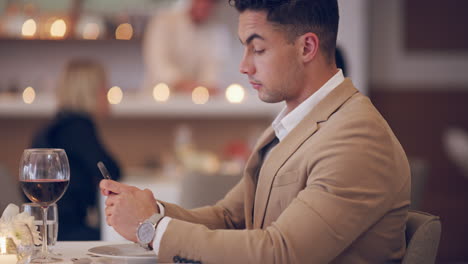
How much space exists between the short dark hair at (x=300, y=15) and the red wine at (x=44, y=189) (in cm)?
56

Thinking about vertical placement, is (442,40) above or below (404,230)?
above

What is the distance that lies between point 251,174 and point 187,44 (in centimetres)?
383

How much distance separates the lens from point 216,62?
5.54 meters

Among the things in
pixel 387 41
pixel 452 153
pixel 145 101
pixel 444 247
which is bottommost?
pixel 444 247

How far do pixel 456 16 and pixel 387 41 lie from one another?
59 centimetres

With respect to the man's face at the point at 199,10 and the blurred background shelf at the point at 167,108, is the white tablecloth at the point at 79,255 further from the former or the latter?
the man's face at the point at 199,10

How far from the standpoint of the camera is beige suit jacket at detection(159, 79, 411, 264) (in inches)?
55.4

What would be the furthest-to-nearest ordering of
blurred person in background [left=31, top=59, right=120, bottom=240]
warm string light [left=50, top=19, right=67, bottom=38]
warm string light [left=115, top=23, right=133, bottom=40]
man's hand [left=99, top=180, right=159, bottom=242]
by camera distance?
warm string light [left=115, top=23, right=133, bottom=40]
warm string light [left=50, top=19, right=67, bottom=38]
blurred person in background [left=31, top=59, right=120, bottom=240]
man's hand [left=99, top=180, right=159, bottom=242]

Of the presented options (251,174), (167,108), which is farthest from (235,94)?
(251,174)

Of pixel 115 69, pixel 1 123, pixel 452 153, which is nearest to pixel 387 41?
pixel 452 153

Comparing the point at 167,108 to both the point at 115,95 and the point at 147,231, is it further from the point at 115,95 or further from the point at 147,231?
the point at 147,231

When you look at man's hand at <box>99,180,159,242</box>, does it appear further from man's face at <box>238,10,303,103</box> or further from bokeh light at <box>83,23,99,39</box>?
bokeh light at <box>83,23,99,39</box>

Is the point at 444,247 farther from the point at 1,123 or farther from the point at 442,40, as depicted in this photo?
the point at 1,123

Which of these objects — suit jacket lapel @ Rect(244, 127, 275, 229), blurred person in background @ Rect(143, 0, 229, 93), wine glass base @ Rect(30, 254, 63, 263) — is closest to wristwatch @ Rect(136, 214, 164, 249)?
wine glass base @ Rect(30, 254, 63, 263)
